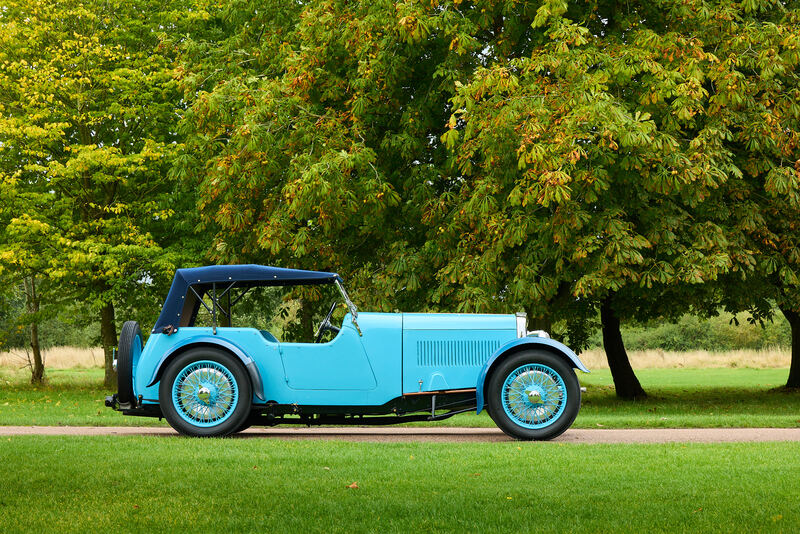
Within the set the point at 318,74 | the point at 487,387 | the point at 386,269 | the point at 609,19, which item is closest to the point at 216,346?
the point at 487,387

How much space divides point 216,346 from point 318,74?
8.50 m

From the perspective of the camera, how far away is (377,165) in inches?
712

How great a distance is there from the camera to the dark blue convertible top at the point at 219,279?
10.9m

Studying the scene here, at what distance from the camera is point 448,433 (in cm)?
1178

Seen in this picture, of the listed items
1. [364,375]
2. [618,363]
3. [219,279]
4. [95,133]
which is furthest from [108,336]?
[364,375]

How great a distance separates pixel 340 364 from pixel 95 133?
17.7 metres

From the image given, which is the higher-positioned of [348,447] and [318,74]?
[318,74]

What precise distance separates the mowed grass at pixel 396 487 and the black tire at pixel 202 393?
65 cm

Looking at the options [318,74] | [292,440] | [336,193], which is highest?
[318,74]

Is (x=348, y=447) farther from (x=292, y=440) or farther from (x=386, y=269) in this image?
(x=386, y=269)

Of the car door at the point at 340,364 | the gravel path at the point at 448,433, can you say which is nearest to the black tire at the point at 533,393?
the gravel path at the point at 448,433

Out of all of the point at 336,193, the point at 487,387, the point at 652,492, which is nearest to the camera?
the point at 652,492

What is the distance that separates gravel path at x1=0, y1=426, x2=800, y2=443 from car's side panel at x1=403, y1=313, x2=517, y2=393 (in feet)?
2.31

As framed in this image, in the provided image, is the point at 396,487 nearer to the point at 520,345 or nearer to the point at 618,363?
the point at 520,345
